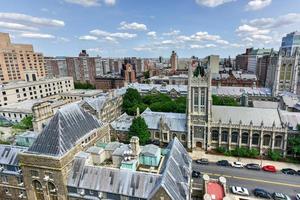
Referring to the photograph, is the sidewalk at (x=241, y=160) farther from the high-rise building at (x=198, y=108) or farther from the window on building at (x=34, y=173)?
the window on building at (x=34, y=173)

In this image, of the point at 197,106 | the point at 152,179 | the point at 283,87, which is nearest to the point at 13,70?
the point at 197,106

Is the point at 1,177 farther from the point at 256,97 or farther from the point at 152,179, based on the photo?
the point at 256,97

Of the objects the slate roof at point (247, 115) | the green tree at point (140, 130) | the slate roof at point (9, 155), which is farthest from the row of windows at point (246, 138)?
the slate roof at point (9, 155)

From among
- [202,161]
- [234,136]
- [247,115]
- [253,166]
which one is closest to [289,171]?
[253,166]

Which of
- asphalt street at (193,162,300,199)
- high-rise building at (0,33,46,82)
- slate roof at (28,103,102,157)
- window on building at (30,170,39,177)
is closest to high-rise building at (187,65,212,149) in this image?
asphalt street at (193,162,300,199)

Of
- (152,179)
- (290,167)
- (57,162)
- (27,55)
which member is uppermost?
(27,55)

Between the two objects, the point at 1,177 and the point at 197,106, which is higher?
the point at 197,106
